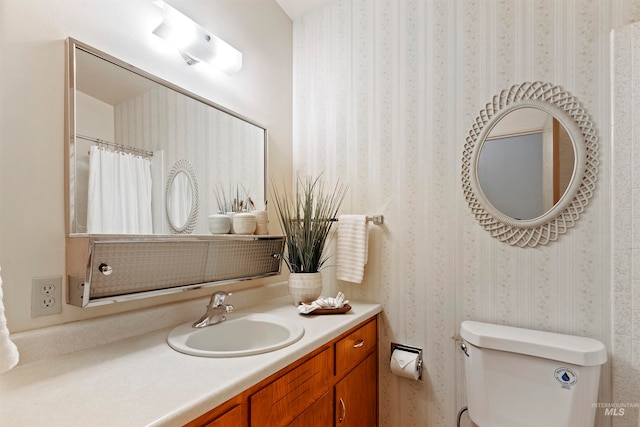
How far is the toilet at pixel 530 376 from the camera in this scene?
3.68 feet

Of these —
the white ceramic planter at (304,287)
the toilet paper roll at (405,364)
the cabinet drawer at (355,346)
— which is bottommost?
the toilet paper roll at (405,364)

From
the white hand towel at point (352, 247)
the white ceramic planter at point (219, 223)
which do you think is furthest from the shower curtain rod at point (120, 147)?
the white hand towel at point (352, 247)

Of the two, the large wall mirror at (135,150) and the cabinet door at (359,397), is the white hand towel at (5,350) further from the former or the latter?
the cabinet door at (359,397)

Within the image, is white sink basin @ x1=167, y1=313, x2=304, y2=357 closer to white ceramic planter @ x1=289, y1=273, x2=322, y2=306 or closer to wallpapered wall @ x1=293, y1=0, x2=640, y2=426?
white ceramic planter @ x1=289, y1=273, x2=322, y2=306

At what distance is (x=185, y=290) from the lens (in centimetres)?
129

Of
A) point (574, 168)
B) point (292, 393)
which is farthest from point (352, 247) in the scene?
point (574, 168)

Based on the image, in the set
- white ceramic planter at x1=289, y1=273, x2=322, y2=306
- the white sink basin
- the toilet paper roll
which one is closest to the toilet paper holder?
the toilet paper roll

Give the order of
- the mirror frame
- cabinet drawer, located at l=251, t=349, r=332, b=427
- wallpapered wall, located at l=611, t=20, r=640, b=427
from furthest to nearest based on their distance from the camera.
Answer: the mirror frame, wallpapered wall, located at l=611, t=20, r=640, b=427, cabinet drawer, located at l=251, t=349, r=332, b=427

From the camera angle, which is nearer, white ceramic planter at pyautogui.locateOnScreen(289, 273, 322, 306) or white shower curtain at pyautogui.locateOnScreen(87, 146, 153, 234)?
white shower curtain at pyautogui.locateOnScreen(87, 146, 153, 234)

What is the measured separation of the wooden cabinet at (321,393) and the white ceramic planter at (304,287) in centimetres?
29

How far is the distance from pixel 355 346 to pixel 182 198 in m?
0.98

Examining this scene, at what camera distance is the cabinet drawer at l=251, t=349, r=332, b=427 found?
92cm

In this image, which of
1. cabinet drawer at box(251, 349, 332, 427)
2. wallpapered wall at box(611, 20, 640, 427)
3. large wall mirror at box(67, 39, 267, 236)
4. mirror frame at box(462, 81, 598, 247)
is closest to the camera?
cabinet drawer at box(251, 349, 332, 427)

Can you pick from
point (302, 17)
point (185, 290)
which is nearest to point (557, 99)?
point (302, 17)
